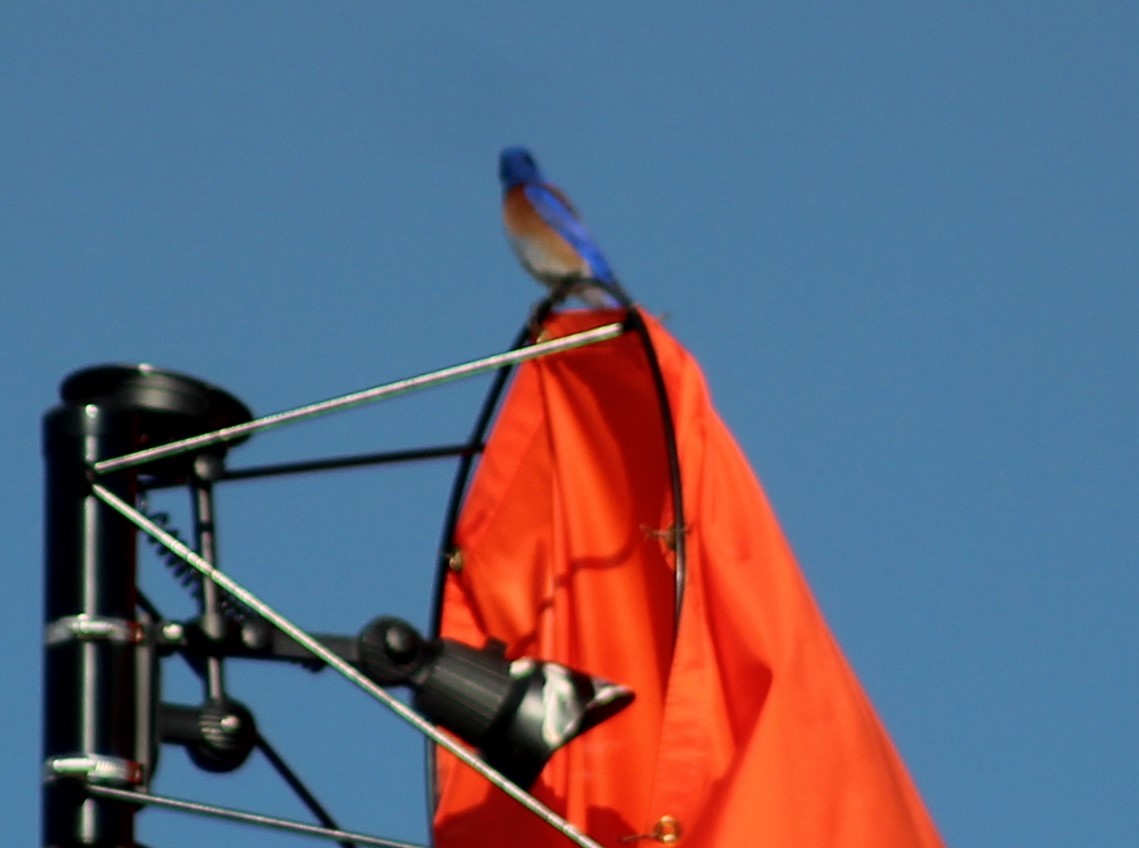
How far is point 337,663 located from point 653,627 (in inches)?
46.6

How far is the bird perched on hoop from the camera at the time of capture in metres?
5.43

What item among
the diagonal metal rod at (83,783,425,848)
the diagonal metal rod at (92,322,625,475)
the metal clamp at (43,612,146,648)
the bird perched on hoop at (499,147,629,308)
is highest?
the bird perched on hoop at (499,147,629,308)

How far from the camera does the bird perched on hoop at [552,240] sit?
5.43 m

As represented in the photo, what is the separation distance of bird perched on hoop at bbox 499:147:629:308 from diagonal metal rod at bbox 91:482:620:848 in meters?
1.16

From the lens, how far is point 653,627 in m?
5.44

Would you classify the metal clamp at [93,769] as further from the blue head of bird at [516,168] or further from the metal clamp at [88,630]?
the blue head of bird at [516,168]

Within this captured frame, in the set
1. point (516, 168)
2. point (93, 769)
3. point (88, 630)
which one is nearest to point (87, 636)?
point (88, 630)

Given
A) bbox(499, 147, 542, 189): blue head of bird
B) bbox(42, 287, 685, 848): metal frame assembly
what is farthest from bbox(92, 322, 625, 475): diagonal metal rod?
bbox(499, 147, 542, 189): blue head of bird

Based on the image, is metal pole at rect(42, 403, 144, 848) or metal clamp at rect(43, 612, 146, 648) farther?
metal clamp at rect(43, 612, 146, 648)

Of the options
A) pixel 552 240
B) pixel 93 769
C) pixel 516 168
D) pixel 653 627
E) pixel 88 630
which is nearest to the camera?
pixel 93 769

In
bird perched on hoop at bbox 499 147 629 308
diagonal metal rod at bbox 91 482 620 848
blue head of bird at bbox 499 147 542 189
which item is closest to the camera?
diagonal metal rod at bbox 91 482 620 848

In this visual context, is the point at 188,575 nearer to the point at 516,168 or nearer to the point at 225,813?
the point at 225,813

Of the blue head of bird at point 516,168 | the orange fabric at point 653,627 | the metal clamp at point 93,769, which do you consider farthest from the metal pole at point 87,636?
the blue head of bird at point 516,168

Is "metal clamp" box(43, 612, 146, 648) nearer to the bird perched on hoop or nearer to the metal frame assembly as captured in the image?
the metal frame assembly
